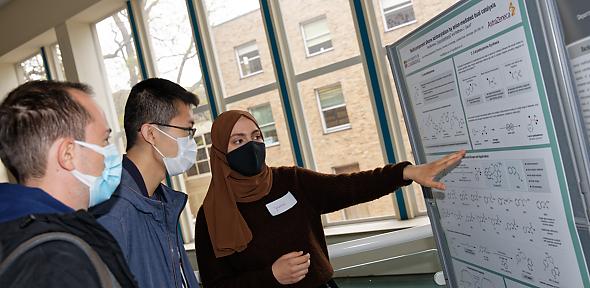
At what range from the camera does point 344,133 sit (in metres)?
6.18

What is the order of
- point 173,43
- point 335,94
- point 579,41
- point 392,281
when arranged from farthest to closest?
1. point 173,43
2. point 335,94
3. point 392,281
4. point 579,41

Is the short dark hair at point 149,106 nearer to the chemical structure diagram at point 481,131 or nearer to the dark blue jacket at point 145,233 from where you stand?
the dark blue jacket at point 145,233

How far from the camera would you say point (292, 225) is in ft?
7.64

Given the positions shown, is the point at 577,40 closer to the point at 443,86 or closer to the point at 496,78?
the point at 496,78

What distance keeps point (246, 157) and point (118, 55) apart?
692cm

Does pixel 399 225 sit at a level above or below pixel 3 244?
below

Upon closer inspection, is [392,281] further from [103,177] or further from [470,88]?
[103,177]

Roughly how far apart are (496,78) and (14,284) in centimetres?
141

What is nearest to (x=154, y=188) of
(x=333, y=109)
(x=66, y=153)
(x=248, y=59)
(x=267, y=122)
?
(x=66, y=153)

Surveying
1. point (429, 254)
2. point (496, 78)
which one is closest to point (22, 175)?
point (496, 78)

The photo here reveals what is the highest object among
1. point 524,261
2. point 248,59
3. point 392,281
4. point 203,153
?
point 248,59

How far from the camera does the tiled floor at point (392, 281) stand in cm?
513

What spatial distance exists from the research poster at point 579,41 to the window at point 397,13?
4.31 metres

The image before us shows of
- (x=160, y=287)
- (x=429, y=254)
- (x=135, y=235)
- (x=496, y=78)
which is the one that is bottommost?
(x=429, y=254)
